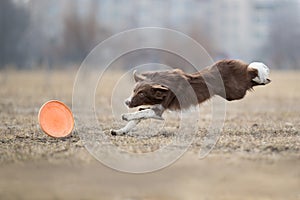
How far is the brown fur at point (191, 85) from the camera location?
8508 mm

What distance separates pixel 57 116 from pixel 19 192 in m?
3.13

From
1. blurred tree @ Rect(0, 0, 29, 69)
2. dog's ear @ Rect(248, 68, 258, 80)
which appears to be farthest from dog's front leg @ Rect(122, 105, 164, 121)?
blurred tree @ Rect(0, 0, 29, 69)

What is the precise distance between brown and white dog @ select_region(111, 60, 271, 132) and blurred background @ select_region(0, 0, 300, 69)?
2126cm

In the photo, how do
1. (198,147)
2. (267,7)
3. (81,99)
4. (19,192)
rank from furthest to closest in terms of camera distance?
(267,7)
(81,99)
(198,147)
(19,192)

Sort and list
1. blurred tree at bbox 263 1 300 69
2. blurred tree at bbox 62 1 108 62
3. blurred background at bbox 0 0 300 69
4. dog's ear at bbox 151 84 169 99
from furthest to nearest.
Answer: blurred tree at bbox 263 1 300 69
blurred background at bbox 0 0 300 69
blurred tree at bbox 62 1 108 62
dog's ear at bbox 151 84 169 99

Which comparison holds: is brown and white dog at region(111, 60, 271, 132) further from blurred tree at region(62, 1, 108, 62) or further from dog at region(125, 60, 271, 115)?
blurred tree at region(62, 1, 108, 62)

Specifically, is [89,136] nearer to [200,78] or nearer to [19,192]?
[200,78]

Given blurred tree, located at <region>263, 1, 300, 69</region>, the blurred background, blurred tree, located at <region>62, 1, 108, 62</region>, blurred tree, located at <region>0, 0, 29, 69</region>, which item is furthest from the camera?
blurred tree, located at <region>263, 1, 300, 69</region>

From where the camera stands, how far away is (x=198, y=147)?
26.2 ft

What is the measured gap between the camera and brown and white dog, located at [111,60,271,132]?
8.51m

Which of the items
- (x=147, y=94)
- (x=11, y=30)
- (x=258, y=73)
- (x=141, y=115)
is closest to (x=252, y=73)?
(x=258, y=73)

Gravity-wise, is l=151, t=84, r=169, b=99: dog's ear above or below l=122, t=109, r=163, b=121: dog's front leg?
above

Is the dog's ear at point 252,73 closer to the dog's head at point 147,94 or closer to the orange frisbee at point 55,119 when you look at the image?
the dog's head at point 147,94

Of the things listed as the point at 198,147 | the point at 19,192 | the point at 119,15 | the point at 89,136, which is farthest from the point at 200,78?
the point at 119,15
